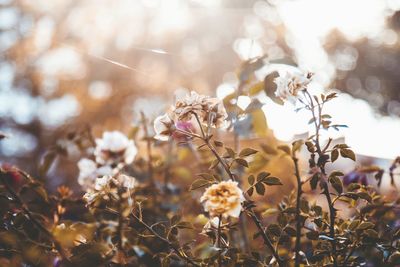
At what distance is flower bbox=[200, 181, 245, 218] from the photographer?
0.68 meters

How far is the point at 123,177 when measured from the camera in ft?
2.45

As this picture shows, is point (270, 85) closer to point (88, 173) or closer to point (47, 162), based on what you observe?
point (88, 173)

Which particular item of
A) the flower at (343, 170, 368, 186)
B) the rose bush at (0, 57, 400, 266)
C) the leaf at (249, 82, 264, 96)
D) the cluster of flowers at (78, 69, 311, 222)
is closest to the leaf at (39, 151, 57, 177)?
the rose bush at (0, 57, 400, 266)

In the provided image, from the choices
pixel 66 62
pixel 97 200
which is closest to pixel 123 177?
pixel 97 200

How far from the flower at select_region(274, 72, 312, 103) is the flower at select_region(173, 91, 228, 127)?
0.14m

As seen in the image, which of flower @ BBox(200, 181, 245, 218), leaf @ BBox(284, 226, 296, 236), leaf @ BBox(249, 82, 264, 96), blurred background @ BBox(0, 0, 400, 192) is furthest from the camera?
blurred background @ BBox(0, 0, 400, 192)

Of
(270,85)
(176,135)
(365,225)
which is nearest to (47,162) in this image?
(176,135)

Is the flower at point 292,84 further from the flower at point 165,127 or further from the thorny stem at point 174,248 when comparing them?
the thorny stem at point 174,248

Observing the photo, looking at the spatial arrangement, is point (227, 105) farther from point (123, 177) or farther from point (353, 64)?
point (353, 64)

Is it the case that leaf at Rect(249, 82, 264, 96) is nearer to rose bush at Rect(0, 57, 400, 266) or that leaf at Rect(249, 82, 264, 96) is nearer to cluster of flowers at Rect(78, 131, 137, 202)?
rose bush at Rect(0, 57, 400, 266)

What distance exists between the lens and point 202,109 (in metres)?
0.82

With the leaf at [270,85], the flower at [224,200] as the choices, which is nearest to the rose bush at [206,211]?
the flower at [224,200]

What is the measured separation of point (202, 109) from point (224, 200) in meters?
0.21

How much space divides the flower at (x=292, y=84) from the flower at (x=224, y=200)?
28cm
